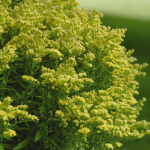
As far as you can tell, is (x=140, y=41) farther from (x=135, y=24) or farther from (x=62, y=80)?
(x=62, y=80)

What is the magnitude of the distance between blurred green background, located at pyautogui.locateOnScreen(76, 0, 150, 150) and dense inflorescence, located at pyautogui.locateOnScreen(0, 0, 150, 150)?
271cm

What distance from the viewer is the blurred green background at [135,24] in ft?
26.6

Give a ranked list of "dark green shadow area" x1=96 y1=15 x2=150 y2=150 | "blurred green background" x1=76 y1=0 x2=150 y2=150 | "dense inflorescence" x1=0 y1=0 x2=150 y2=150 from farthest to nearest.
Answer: "blurred green background" x1=76 y1=0 x2=150 y2=150 → "dark green shadow area" x1=96 y1=15 x2=150 y2=150 → "dense inflorescence" x1=0 y1=0 x2=150 y2=150

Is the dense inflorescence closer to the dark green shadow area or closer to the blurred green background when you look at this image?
the blurred green background

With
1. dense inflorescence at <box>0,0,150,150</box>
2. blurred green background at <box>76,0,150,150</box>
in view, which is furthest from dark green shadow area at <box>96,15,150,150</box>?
dense inflorescence at <box>0,0,150,150</box>

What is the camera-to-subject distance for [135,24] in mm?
13039

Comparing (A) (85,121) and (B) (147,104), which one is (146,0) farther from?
(A) (85,121)

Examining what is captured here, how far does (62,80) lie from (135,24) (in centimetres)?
1099

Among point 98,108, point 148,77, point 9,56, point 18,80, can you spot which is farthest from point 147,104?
point 9,56

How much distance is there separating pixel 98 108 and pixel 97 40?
1202 millimetres

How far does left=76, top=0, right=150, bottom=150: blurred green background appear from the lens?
320 inches

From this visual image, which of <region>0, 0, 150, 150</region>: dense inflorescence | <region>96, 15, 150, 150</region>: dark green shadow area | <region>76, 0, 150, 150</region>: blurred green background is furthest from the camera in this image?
<region>76, 0, 150, 150</region>: blurred green background

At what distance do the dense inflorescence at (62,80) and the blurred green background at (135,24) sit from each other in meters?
2.71

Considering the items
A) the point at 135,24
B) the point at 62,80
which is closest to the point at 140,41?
the point at 135,24
